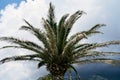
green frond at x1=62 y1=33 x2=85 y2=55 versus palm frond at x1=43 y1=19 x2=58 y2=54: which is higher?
palm frond at x1=43 y1=19 x2=58 y2=54

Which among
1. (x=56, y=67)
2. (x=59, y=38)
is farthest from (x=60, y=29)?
(x=56, y=67)

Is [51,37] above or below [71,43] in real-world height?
above

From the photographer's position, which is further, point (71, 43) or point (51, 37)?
point (71, 43)

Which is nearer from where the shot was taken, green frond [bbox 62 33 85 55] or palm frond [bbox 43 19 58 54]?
palm frond [bbox 43 19 58 54]

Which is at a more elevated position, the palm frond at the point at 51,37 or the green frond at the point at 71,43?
the palm frond at the point at 51,37

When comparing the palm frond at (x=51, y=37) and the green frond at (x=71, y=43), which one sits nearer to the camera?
the palm frond at (x=51, y=37)

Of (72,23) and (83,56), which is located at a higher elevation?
(72,23)

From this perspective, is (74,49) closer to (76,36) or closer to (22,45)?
(76,36)

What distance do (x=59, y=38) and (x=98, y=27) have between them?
3331mm

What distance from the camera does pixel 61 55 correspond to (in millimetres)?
33750

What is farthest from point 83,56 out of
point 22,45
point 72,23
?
point 22,45

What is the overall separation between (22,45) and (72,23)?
13.8 feet

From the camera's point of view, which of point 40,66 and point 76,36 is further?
point 40,66

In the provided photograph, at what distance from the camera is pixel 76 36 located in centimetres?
3316
